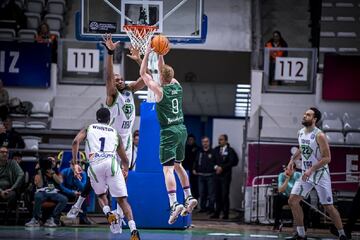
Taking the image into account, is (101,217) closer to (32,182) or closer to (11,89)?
(32,182)

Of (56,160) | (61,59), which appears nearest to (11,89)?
(61,59)

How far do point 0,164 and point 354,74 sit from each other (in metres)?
8.93

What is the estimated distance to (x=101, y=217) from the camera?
17.9 m

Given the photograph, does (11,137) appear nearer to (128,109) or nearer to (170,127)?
(128,109)

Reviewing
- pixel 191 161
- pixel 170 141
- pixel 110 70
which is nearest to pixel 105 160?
pixel 170 141

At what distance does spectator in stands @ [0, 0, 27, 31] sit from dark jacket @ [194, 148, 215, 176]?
6436 millimetres

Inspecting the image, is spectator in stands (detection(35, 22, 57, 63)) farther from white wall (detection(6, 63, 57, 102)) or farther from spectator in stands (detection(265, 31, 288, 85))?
spectator in stands (detection(265, 31, 288, 85))

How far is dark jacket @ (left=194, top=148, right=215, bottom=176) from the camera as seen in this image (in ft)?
62.1

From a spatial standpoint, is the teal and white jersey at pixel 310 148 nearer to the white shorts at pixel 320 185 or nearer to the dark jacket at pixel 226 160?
the white shorts at pixel 320 185

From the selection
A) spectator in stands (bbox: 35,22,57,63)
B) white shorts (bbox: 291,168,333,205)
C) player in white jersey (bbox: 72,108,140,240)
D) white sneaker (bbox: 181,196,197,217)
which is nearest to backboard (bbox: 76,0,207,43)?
white shorts (bbox: 291,168,333,205)

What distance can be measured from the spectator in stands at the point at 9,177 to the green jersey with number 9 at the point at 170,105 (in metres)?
4.94

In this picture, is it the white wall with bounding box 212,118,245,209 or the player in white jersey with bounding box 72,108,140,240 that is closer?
the player in white jersey with bounding box 72,108,140,240

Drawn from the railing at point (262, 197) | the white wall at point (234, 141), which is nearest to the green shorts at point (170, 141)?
the railing at point (262, 197)

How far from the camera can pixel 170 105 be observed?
12.0 meters
